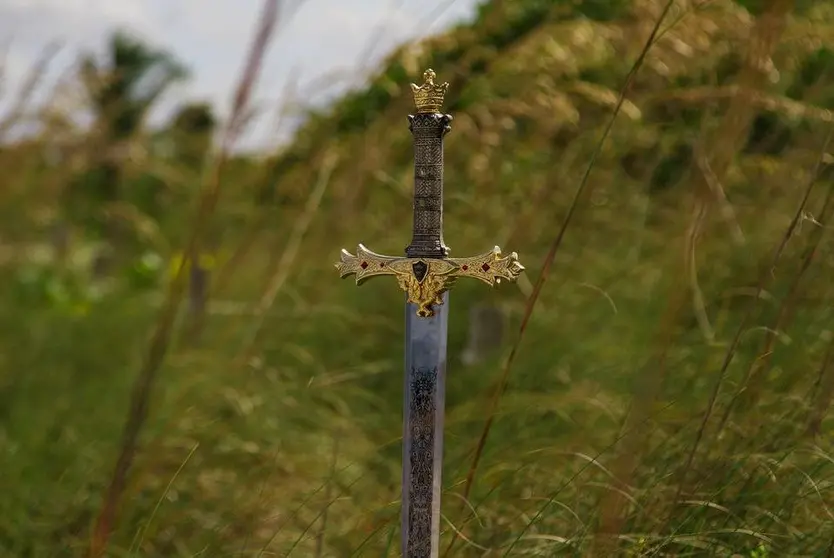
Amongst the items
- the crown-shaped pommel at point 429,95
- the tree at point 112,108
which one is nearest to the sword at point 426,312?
the crown-shaped pommel at point 429,95

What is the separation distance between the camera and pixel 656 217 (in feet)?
13.4

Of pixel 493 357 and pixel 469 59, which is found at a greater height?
pixel 469 59

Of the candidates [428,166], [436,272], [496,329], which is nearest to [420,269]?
[436,272]

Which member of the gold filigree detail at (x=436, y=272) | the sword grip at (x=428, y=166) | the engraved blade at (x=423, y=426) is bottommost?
the engraved blade at (x=423, y=426)

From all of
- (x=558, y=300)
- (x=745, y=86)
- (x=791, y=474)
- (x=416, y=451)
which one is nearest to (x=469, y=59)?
(x=558, y=300)

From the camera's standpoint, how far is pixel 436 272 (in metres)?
1.38

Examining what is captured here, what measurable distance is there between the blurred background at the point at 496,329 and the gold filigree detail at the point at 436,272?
14 cm

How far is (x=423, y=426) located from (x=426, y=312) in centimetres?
15

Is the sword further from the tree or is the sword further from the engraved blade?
the tree

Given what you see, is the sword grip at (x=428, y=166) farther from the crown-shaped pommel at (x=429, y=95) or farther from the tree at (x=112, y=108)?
the tree at (x=112, y=108)

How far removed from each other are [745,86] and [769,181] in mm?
1955

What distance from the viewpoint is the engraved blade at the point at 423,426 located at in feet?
4.41

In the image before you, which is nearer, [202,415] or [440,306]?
[440,306]

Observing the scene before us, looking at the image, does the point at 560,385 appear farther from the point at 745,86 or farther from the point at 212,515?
the point at 745,86
